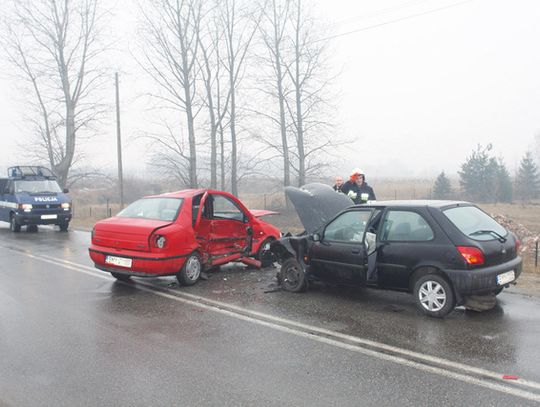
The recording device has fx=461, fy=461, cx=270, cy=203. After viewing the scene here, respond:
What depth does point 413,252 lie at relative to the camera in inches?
222

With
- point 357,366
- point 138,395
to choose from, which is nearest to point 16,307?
point 138,395

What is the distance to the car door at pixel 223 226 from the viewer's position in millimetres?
8195

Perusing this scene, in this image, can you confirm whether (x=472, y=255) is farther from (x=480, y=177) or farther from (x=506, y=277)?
(x=480, y=177)

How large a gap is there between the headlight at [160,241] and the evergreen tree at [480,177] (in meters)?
40.2

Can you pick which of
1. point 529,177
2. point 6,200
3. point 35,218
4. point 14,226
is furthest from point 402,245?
point 529,177

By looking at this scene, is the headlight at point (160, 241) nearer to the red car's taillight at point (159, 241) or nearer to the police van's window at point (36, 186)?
the red car's taillight at point (159, 241)

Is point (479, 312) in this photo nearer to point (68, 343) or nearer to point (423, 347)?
point (423, 347)

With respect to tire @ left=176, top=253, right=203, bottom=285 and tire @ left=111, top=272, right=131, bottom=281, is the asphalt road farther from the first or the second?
tire @ left=111, top=272, right=131, bottom=281

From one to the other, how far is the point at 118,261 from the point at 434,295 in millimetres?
4581

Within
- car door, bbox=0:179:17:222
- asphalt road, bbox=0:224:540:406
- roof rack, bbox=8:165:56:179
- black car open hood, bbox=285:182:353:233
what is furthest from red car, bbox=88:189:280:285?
roof rack, bbox=8:165:56:179

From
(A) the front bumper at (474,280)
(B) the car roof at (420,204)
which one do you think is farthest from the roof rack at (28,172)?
(A) the front bumper at (474,280)

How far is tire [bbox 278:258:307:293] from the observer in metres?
6.80

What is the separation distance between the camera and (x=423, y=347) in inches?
179

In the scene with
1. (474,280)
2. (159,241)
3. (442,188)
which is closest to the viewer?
(474,280)
